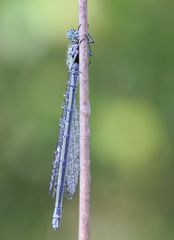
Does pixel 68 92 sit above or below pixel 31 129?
below

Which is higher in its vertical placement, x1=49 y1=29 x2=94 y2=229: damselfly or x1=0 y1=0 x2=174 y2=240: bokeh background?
x1=0 y1=0 x2=174 y2=240: bokeh background

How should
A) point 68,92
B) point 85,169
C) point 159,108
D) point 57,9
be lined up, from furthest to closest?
point 159,108, point 57,9, point 68,92, point 85,169

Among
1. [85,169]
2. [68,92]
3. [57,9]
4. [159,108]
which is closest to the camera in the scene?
[85,169]

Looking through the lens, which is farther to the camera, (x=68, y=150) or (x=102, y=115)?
(x=102, y=115)

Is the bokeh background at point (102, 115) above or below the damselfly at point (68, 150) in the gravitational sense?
above

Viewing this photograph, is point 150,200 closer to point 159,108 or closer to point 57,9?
point 159,108

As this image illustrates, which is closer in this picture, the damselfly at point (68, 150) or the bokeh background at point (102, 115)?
the damselfly at point (68, 150)

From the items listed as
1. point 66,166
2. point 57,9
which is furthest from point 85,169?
point 57,9

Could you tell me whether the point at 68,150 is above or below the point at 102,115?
below
